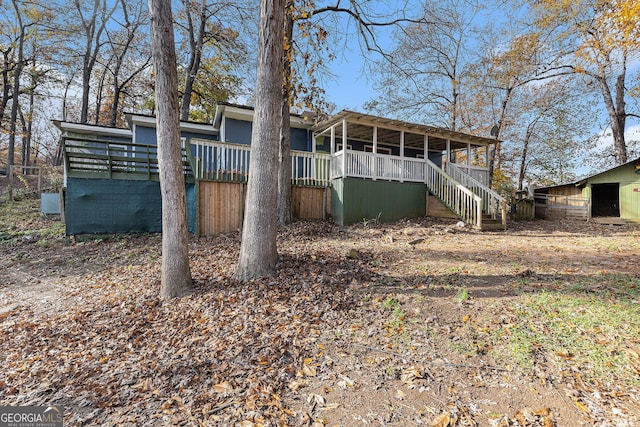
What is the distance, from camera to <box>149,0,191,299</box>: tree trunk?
4.05 metres

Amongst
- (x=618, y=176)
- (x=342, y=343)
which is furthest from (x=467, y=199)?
(x=618, y=176)

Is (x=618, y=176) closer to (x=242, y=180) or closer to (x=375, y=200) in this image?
(x=375, y=200)

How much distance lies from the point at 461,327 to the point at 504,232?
6.96m

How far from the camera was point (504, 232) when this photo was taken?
342 inches

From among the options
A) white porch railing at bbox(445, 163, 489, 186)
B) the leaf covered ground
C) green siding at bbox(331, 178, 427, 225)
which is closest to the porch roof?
white porch railing at bbox(445, 163, 489, 186)

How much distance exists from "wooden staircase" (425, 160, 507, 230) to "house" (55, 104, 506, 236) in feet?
0.11

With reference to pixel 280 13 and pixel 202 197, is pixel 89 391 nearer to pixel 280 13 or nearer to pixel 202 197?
pixel 280 13

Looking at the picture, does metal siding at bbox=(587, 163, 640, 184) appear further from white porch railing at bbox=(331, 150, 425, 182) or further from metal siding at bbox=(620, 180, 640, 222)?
white porch railing at bbox=(331, 150, 425, 182)

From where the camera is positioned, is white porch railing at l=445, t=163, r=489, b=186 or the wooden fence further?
white porch railing at l=445, t=163, r=489, b=186

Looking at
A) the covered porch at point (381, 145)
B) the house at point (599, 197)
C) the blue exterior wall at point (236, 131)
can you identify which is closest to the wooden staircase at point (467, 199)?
the covered porch at point (381, 145)

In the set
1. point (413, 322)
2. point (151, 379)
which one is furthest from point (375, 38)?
point (151, 379)

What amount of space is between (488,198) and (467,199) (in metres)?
1.28

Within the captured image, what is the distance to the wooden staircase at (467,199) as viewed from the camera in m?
8.99

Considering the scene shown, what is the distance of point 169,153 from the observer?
4.15 m
